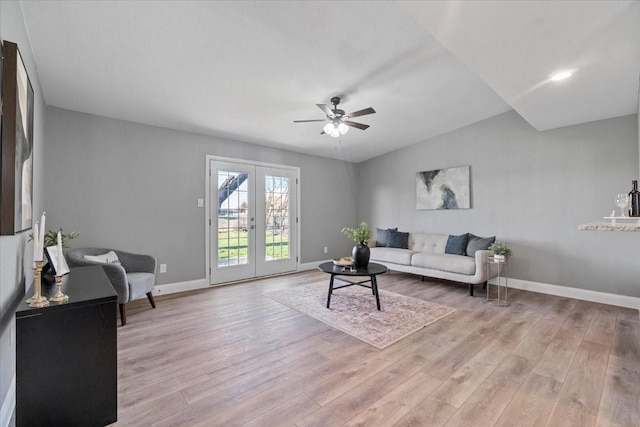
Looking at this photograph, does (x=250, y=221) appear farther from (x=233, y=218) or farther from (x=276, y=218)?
(x=276, y=218)

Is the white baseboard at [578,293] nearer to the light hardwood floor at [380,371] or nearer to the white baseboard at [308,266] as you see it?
the light hardwood floor at [380,371]

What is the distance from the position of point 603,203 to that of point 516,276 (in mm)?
1452

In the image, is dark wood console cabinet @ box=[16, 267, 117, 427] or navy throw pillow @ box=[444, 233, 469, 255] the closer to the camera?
dark wood console cabinet @ box=[16, 267, 117, 427]

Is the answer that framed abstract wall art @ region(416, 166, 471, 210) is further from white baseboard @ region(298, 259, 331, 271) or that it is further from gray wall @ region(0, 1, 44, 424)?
gray wall @ region(0, 1, 44, 424)

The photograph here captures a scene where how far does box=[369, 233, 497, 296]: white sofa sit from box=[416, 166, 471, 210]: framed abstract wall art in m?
0.59

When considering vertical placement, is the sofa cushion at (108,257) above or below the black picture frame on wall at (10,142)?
below

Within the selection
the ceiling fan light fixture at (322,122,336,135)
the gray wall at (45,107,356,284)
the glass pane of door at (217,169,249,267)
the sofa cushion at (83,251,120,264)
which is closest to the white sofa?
the glass pane of door at (217,169,249,267)

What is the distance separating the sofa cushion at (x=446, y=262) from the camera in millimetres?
4000

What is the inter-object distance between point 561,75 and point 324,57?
221 cm

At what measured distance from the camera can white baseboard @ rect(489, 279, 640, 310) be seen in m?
3.48

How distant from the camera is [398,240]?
536cm

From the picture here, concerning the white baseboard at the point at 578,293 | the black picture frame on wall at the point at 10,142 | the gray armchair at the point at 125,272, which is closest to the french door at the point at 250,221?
the gray armchair at the point at 125,272

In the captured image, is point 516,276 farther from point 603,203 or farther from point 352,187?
point 352,187

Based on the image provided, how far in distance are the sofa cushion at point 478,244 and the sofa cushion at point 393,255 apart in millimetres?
893
